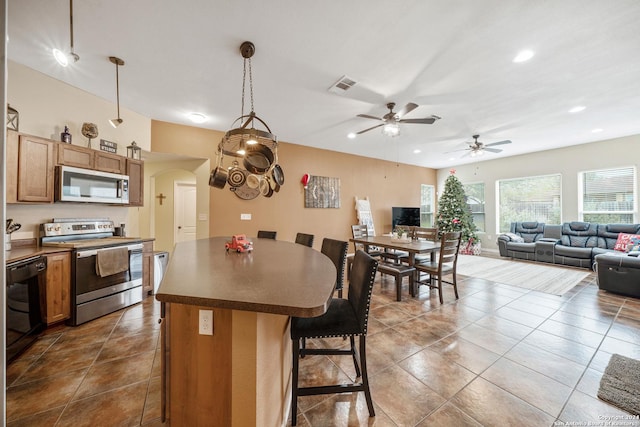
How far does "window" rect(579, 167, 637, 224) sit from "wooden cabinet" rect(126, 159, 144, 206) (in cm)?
930

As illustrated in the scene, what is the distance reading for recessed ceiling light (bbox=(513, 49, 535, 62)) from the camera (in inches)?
92.5

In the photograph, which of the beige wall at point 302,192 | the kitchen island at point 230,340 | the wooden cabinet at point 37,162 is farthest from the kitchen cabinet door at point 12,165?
the kitchen island at point 230,340

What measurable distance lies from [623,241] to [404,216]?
4312mm

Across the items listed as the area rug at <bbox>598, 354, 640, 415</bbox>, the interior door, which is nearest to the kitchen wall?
the interior door

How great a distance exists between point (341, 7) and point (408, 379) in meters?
2.91

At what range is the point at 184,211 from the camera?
5852mm

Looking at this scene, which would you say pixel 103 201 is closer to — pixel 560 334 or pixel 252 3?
pixel 252 3

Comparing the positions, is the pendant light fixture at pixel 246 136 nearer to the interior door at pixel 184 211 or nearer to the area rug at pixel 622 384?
the area rug at pixel 622 384

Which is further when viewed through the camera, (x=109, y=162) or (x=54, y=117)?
(x=109, y=162)

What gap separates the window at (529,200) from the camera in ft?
20.5

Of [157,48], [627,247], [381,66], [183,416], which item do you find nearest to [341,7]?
[381,66]

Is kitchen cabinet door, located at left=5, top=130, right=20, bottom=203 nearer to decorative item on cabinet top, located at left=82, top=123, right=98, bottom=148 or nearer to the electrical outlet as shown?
decorative item on cabinet top, located at left=82, top=123, right=98, bottom=148

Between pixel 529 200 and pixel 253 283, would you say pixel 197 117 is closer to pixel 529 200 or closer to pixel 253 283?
pixel 253 283

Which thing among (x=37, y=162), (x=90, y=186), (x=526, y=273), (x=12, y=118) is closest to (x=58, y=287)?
(x=90, y=186)
